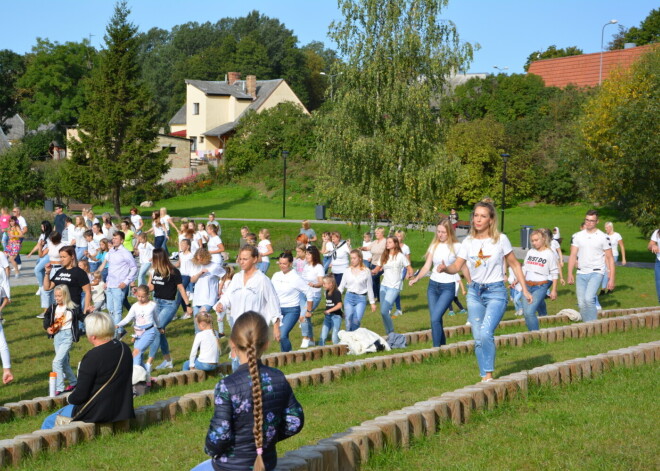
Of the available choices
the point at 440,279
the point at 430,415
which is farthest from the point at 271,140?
the point at 430,415

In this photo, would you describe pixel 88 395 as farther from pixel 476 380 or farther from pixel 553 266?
pixel 553 266

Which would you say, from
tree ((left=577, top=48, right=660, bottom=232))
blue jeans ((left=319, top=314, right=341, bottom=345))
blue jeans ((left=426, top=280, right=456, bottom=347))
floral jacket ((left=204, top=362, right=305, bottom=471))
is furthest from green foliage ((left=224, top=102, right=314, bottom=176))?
floral jacket ((left=204, top=362, right=305, bottom=471))

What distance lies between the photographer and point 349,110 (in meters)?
30.8

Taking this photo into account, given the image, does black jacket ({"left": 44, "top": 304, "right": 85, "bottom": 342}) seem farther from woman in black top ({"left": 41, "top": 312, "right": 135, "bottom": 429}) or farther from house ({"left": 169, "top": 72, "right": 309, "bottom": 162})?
house ({"left": 169, "top": 72, "right": 309, "bottom": 162})

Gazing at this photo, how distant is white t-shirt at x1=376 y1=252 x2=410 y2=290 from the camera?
14070mm

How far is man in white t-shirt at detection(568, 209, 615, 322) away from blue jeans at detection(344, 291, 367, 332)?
3.68 metres

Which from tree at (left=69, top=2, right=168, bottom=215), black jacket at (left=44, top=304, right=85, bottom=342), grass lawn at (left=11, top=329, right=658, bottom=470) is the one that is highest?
tree at (left=69, top=2, right=168, bottom=215)

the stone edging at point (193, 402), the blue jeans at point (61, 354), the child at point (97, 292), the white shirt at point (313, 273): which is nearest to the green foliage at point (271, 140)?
the child at point (97, 292)

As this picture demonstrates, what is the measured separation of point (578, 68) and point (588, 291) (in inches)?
2404

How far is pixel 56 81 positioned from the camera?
80.4 meters

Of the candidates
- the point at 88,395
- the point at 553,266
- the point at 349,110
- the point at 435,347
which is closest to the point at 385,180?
the point at 349,110

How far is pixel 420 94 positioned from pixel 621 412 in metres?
24.7

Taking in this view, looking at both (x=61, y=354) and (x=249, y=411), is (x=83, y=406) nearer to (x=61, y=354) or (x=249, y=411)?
(x=61, y=354)

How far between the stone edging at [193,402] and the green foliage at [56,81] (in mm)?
74851
